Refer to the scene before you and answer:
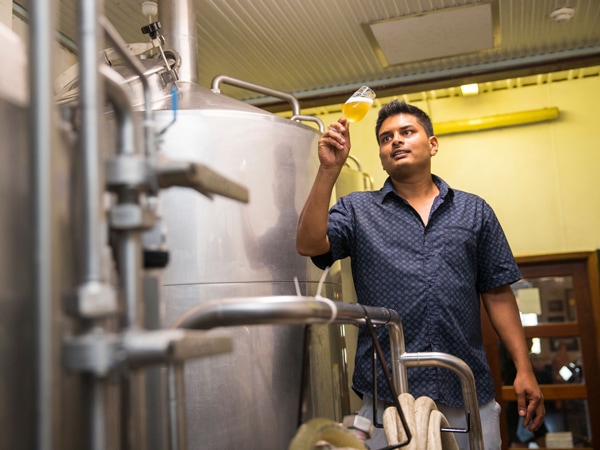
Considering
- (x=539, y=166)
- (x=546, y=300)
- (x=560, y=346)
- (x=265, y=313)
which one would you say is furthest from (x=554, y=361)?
(x=265, y=313)

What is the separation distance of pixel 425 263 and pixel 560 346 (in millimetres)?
3289

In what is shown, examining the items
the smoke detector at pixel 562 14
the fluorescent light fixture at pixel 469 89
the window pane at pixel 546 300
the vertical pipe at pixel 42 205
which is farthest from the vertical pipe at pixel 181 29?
the window pane at pixel 546 300

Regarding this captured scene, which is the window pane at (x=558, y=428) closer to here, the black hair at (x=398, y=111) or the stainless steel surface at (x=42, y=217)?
the black hair at (x=398, y=111)

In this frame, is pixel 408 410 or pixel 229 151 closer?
pixel 408 410

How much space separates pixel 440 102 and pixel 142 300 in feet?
15.3

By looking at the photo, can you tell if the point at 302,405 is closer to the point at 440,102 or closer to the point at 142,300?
the point at 142,300

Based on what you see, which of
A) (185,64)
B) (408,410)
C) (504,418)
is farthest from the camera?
(504,418)

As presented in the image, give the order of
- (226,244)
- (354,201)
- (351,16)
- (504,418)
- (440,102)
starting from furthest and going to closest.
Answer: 1. (440,102)
2. (504,418)
3. (351,16)
4. (354,201)
5. (226,244)

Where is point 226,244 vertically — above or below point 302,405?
above

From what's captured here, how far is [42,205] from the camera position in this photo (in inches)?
27.5

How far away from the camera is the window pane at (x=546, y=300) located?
485 cm

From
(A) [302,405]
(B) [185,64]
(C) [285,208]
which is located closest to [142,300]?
(A) [302,405]

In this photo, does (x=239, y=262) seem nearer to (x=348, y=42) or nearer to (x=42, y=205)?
(x=42, y=205)

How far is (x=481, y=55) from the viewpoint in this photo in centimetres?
421
